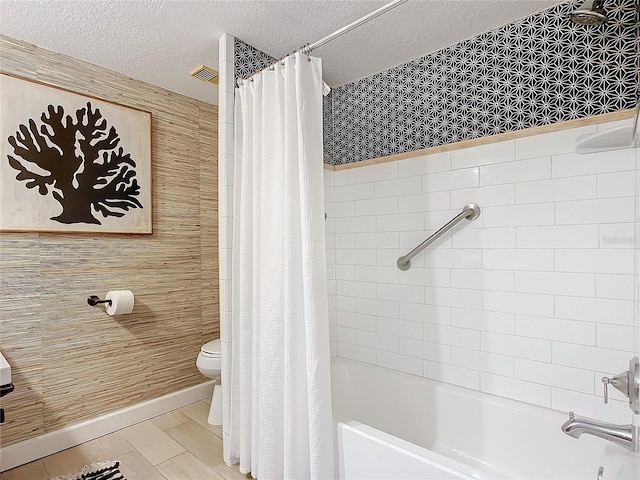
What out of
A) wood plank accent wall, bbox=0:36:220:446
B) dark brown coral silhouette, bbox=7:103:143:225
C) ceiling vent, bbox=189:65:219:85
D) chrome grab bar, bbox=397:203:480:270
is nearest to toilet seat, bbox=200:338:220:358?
wood plank accent wall, bbox=0:36:220:446

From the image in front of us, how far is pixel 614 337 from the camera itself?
1610 millimetres

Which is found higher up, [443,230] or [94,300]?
[443,230]

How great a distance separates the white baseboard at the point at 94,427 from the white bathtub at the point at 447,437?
43.7 inches

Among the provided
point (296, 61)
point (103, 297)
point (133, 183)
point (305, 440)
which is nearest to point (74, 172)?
point (133, 183)

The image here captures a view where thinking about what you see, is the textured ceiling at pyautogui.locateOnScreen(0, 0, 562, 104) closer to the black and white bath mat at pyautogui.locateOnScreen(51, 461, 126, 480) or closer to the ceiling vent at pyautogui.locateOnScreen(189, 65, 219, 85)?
the ceiling vent at pyautogui.locateOnScreen(189, 65, 219, 85)

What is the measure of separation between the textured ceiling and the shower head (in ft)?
0.73

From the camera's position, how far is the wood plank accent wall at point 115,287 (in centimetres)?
202

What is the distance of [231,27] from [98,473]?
2.38m

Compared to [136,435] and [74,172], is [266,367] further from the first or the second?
[74,172]

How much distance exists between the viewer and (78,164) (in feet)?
7.27

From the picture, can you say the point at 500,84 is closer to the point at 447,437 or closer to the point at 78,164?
the point at 447,437

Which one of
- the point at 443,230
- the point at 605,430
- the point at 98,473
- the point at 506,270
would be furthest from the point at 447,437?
the point at 98,473

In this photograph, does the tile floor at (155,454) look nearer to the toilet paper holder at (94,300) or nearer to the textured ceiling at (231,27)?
the toilet paper holder at (94,300)

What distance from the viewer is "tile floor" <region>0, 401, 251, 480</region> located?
189cm
